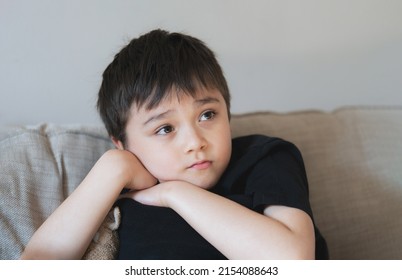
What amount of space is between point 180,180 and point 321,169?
0.43 m

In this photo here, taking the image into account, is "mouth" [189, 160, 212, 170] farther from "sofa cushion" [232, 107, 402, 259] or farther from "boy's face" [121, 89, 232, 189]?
"sofa cushion" [232, 107, 402, 259]

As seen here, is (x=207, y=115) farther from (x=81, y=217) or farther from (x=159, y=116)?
(x=81, y=217)

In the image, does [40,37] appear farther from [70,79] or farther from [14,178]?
[14,178]

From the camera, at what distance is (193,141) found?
0.90 metres

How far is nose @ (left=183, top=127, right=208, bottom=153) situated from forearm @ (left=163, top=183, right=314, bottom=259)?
8 cm

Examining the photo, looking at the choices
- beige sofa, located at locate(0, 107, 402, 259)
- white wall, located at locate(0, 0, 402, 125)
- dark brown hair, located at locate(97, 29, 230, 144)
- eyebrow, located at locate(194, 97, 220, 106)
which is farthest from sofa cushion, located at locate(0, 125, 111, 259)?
eyebrow, located at locate(194, 97, 220, 106)

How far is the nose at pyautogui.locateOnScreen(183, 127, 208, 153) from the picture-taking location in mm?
903

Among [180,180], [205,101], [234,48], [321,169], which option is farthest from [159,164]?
[234,48]

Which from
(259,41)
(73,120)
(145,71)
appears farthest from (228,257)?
(259,41)

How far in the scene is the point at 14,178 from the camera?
3.26 feet

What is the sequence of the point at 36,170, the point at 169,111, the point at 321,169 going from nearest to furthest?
the point at 169,111 < the point at 36,170 < the point at 321,169

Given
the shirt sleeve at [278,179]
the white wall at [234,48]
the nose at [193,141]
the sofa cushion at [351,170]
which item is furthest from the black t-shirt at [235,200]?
the white wall at [234,48]
